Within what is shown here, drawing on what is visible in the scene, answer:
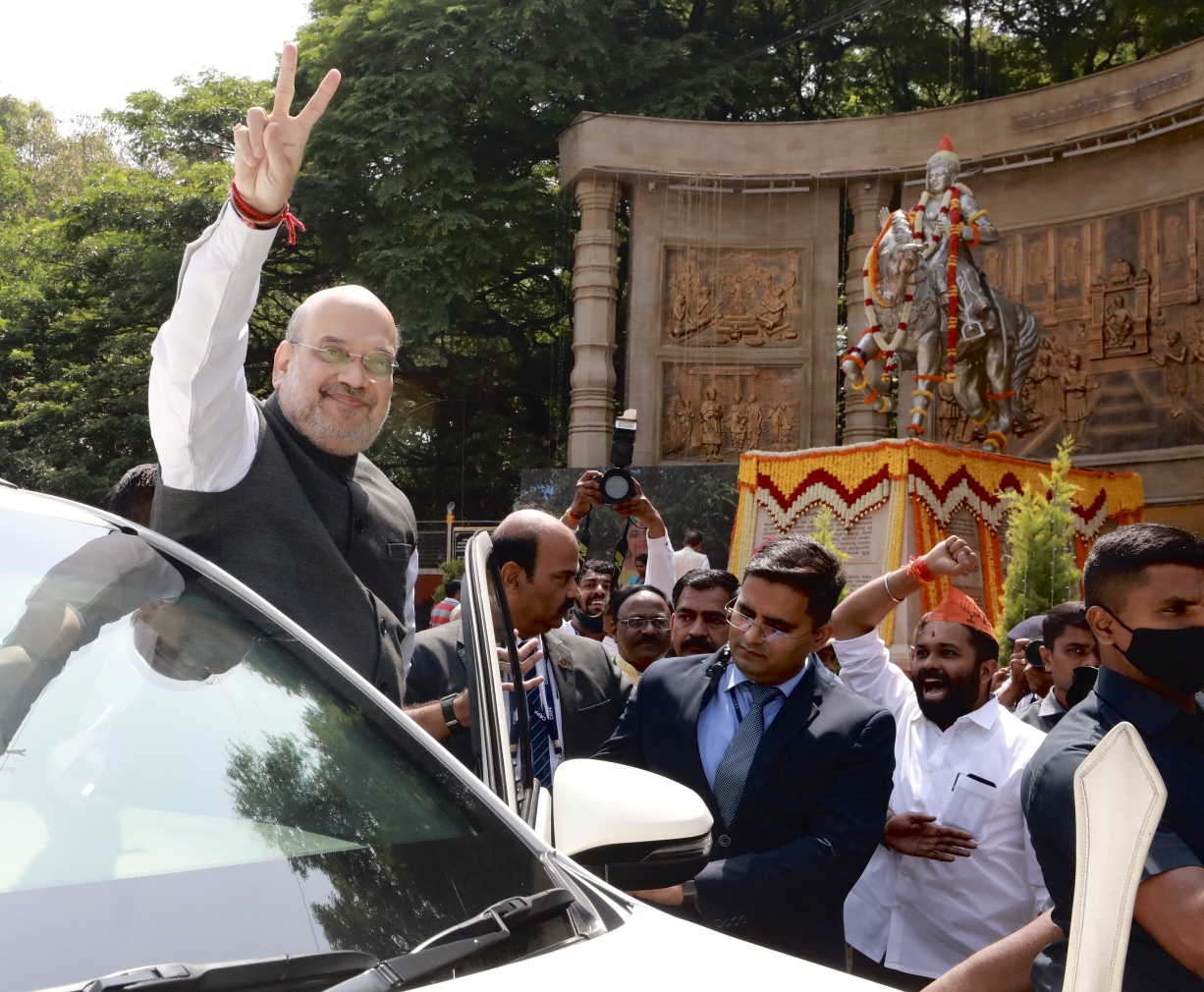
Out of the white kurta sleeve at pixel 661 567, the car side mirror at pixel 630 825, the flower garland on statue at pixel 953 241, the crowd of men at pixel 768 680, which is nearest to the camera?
the car side mirror at pixel 630 825

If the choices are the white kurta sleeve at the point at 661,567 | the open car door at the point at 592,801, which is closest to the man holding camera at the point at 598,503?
the white kurta sleeve at the point at 661,567

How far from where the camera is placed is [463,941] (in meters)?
1.38

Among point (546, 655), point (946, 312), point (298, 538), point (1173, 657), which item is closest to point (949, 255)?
point (946, 312)

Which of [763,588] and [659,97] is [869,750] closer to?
[763,588]

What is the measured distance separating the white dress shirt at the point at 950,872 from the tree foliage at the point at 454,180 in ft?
57.3

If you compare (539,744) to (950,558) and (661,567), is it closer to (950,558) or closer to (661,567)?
(950,558)

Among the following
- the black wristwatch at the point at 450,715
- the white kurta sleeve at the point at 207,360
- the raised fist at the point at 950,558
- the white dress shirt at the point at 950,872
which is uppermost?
the white kurta sleeve at the point at 207,360

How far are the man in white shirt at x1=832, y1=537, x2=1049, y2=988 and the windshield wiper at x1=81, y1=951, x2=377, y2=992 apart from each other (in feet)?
7.80

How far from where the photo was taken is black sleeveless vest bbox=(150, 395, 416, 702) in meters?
2.54

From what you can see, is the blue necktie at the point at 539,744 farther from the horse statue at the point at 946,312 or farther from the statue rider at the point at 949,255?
the statue rider at the point at 949,255

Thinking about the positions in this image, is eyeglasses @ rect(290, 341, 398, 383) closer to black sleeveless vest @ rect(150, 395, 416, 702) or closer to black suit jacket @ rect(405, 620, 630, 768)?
black sleeveless vest @ rect(150, 395, 416, 702)

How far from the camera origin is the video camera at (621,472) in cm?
461

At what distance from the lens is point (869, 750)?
288 centimetres

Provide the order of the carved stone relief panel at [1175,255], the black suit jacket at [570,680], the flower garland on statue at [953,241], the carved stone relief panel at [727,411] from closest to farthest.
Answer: the black suit jacket at [570,680] → the flower garland on statue at [953,241] → the carved stone relief panel at [1175,255] → the carved stone relief panel at [727,411]
